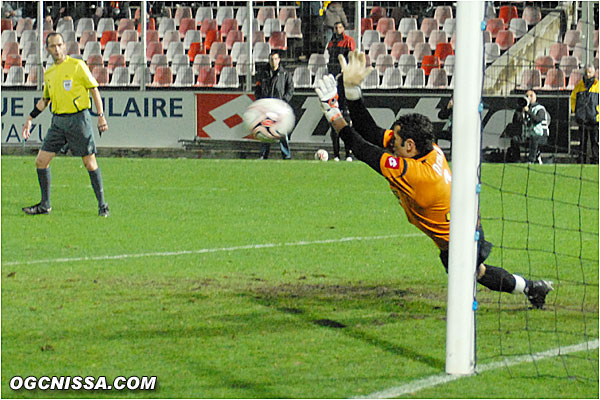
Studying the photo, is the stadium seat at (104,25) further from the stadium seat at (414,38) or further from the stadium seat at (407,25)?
the stadium seat at (414,38)

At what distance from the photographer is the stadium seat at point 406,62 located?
24531 millimetres

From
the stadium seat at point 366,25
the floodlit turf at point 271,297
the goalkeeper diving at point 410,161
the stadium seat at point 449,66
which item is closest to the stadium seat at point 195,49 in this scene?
the stadium seat at point 366,25

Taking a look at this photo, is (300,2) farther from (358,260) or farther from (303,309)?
(303,309)

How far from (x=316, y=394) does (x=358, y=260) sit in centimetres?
456

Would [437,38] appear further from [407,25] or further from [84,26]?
[84,26]

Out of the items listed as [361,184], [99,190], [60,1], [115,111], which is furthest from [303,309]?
[60,1]

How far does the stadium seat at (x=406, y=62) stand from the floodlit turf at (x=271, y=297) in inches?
383

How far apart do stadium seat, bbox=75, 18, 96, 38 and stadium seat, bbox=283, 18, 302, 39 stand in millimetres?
6086

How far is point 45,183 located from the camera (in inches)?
512

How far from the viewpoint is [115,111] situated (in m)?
24.8

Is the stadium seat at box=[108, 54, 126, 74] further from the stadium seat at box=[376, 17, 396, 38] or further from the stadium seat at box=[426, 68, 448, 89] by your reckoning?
the stadium seat at box=[426, 68, 448, 89]

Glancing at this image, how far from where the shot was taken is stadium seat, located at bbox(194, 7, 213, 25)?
92.3 feet

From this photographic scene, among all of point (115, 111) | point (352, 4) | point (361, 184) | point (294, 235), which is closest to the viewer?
point (294, 235)

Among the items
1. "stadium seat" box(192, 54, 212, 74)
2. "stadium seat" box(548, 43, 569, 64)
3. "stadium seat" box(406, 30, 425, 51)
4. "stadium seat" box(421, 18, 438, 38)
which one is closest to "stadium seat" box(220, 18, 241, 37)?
"stadium seat" box(192, 54, 212, 74)
